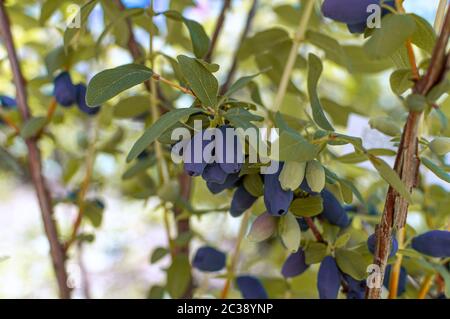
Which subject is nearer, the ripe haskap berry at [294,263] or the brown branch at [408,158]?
the brown branch at [408,158]

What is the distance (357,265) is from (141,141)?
0.19 m

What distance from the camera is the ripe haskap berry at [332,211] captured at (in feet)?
1.47

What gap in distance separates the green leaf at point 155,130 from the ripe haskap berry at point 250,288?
24 cm

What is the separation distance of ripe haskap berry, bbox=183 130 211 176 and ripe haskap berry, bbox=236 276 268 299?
0.70 ft

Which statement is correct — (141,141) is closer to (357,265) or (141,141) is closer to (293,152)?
(293,152)

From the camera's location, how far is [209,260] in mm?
588

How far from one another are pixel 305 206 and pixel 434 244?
0.34ft

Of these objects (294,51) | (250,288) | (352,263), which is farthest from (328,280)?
(294,51)

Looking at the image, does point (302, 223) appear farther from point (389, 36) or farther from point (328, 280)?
point (389, 36)

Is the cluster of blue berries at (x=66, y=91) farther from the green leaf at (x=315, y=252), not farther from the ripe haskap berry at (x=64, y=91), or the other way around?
the green leaf at (x=315, y=252)

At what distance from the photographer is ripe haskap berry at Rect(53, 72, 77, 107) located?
58 centimetres

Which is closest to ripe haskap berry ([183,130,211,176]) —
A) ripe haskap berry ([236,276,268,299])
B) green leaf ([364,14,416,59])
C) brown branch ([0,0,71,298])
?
green leaf ([364,14,416,59])

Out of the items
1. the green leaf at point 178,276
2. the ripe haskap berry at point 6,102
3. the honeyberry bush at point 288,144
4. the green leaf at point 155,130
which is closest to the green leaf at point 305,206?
the honeyberry bush at point 288,144

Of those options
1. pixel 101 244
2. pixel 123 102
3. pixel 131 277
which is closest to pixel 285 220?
pixel 123 102
